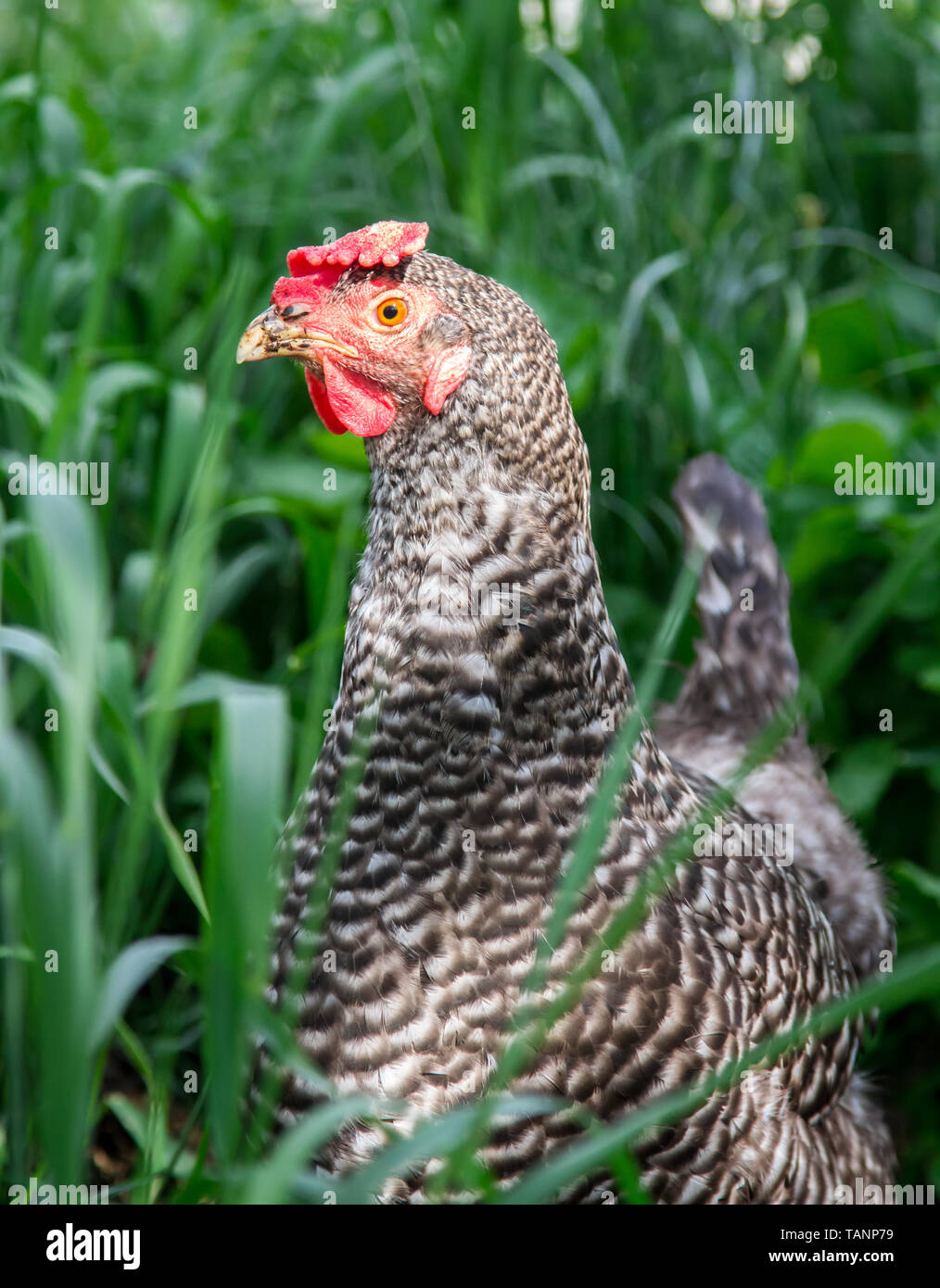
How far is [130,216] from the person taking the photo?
299 centimetres

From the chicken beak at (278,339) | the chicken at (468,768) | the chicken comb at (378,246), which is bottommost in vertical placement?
the chicken at (468,768)

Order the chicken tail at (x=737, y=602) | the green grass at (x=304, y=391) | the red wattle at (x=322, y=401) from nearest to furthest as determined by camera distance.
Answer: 1. the red wattle at (x=322, y=401)
2. the green grass at (x=304, y=391)
3. the chicken tail at (x=737, y=602)

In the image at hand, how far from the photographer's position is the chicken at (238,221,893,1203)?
5.30 ft

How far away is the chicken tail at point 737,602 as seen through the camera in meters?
2.54

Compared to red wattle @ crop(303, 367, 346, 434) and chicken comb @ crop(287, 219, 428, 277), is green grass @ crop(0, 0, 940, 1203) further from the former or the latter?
chicken comb @ crop(287, 219, 428, 277)

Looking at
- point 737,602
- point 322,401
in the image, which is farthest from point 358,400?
point 737,602

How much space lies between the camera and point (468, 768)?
1641mm

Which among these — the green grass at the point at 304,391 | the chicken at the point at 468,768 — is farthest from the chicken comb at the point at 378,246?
the green grass at the point at 304,391

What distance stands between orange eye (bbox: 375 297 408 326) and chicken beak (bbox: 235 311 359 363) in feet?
0.24

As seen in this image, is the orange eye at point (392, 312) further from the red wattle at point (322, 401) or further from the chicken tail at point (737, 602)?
the chicken tail at point (737, 602)

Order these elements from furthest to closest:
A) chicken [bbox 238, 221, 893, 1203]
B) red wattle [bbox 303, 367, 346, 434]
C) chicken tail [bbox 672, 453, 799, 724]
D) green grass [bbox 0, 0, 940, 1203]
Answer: chicken tail [bbox 672, 453, 799, 724], green grass [bbox 0, 0, 940, 1203], red wattle [bbox 303, 367, 346, 434], chicken [bbox 238, 221, 893, 1203]

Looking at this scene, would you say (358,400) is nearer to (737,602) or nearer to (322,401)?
(322,401)

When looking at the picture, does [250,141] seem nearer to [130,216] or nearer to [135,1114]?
[130,216]

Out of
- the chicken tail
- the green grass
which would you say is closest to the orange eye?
the green grass
